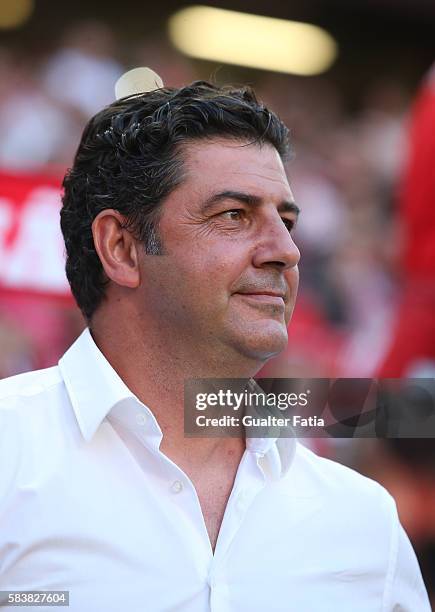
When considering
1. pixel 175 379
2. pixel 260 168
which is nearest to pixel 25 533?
pixel 175 379

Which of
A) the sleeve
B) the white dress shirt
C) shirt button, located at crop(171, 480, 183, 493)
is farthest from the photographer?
the sleeve

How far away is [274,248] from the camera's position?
1879 millimetres

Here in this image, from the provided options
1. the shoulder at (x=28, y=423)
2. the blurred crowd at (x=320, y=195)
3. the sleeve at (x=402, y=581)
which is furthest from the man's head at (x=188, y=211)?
the blurred crowd at (x=320, y=195)

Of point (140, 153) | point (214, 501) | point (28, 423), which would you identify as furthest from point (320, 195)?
point (28, 423)

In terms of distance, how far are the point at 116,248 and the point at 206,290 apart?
0.24 m

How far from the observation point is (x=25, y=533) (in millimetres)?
1643

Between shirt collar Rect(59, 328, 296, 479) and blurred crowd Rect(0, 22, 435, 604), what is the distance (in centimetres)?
130

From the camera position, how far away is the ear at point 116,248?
6.48 ft

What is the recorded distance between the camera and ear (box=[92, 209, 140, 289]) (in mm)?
1974

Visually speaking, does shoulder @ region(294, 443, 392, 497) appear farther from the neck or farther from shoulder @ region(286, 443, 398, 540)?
the neck

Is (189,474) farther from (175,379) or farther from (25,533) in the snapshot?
(25,533)

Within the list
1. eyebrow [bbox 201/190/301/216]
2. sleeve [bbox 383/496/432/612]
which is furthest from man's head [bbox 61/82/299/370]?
sleeve [bbox 383/496/432/612]

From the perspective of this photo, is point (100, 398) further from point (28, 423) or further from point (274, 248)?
point (274, 248)

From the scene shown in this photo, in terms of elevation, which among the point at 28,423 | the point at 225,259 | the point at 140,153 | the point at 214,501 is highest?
the point at 140,153
